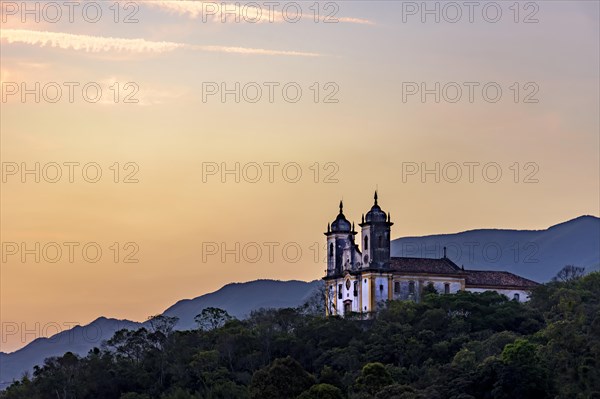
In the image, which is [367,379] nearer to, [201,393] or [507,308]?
[201,393]

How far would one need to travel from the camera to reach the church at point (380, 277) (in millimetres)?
100062

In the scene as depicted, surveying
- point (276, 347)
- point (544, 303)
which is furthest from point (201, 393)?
point (544, 303)

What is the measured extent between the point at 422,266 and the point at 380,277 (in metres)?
4.21

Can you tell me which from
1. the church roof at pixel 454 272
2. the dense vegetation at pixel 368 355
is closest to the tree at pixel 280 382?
the dense vegetation at pixel 368 355

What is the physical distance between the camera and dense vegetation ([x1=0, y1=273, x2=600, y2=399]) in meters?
73.1

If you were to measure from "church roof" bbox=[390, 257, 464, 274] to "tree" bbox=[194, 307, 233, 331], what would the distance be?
13098 millimetres

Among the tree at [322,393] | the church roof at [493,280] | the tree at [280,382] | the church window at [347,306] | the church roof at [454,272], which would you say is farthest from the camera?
the church roof at [493,280]

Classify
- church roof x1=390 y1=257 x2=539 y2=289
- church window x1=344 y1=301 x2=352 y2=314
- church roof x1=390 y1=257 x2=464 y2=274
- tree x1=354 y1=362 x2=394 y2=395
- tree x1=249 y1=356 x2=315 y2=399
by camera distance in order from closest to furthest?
tree x1=249 y1=356 x2=315 y2=399 → tree x1=354 y1=362 x2=394 y2=395 → church roof x1=390 y1=257 x2=464 y2=274 → church roof x1=390 y1=257 x2=539 y2=289 → church window x1=344 y1=301 x2=352 y2=314

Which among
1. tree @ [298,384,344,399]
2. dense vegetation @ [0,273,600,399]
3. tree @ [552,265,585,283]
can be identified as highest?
tree @ [552,265,585,283]

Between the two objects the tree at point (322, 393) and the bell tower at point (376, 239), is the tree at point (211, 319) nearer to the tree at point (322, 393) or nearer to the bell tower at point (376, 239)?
the bell tower at point (376, 239)

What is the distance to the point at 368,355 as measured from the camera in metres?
87.0

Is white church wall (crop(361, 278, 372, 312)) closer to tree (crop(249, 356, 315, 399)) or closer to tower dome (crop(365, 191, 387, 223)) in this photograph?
tower dome (crop(365, 191, 387, 223))

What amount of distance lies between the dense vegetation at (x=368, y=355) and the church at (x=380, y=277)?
294cm

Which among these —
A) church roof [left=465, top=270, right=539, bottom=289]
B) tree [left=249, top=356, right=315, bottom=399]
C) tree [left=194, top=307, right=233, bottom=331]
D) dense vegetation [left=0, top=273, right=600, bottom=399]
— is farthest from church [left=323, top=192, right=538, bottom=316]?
tree [left=249, top=356, right=315, bottom=399]
